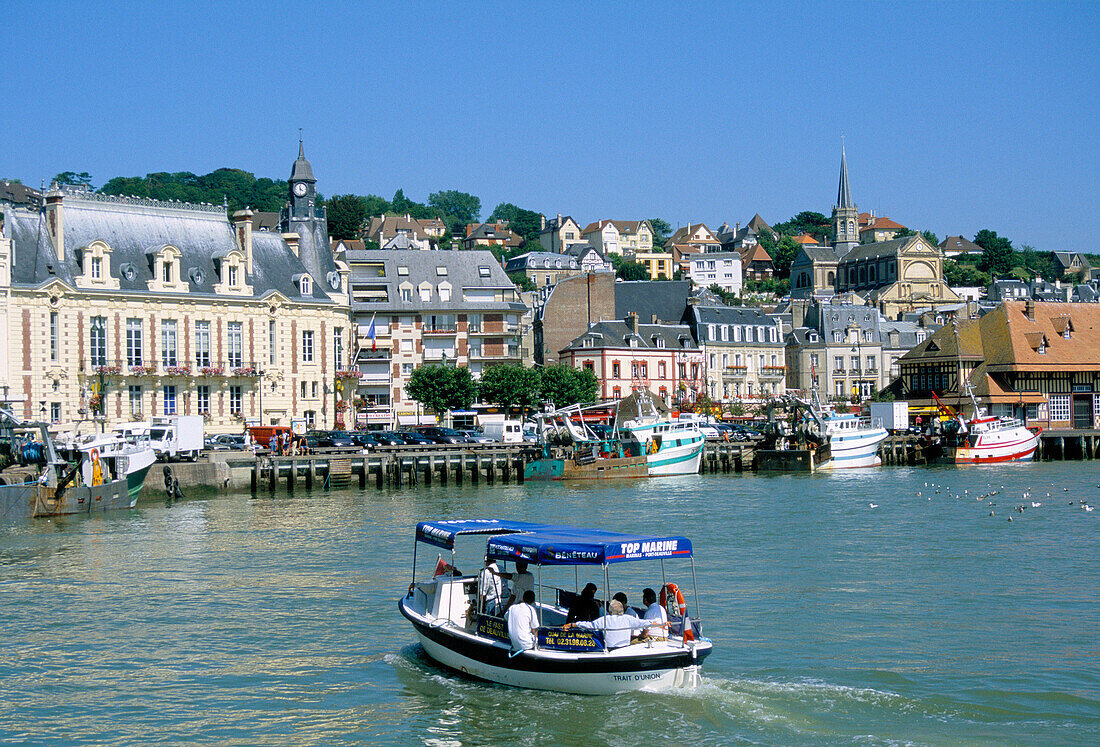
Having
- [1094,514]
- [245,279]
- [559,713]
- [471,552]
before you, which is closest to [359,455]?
[245,279]

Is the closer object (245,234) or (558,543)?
(558,543)

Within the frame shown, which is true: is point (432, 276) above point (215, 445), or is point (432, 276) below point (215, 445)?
above

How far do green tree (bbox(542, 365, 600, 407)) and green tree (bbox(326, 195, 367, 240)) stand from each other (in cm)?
8656

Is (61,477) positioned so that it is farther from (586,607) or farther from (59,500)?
(586,607)

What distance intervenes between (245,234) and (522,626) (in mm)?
65637

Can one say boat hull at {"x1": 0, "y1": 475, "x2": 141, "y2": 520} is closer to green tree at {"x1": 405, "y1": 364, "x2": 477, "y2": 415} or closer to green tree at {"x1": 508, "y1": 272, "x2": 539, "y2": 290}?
green tree at {"x1": 405, "y1": 364, "x2": 477, "y2": 415}

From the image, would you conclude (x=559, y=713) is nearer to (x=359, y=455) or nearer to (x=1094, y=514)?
(x=1094, y=514)

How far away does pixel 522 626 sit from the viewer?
838 inches

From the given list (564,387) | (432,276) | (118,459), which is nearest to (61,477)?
(118,459)

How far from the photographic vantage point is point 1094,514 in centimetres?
4497

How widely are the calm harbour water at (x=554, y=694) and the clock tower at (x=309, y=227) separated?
4327cm

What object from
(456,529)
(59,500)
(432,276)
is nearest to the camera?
(456,529)

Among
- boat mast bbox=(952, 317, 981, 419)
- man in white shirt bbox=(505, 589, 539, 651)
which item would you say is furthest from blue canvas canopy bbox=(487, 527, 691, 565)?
boat mast bbox=(952, 317, 981, 419)

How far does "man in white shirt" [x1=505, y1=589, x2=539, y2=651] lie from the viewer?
21.3 meters
